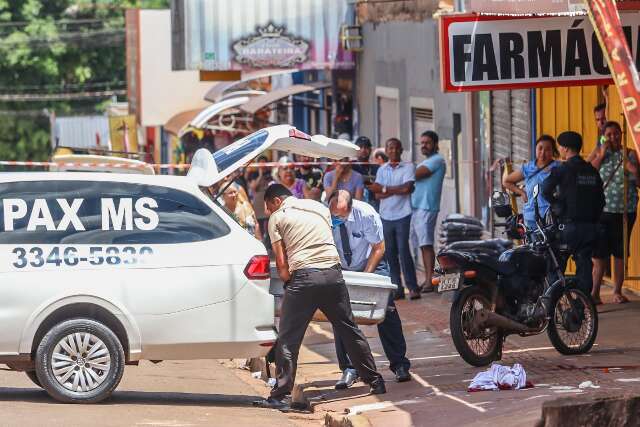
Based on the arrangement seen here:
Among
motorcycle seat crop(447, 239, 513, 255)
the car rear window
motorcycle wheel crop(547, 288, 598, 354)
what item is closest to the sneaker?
motorcycle seat crop(447, 239, 513, 255)

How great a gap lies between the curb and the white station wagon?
2.65ft

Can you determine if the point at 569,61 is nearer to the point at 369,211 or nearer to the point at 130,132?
the point at 369,211

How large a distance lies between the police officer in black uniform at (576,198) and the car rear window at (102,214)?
3.74 m

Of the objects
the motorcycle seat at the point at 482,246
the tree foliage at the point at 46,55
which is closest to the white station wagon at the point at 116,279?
the motorcycle seat at the point at 482,246

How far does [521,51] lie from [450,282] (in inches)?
102

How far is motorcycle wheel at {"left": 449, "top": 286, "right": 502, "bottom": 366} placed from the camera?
11.7m

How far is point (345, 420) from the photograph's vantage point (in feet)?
33.9

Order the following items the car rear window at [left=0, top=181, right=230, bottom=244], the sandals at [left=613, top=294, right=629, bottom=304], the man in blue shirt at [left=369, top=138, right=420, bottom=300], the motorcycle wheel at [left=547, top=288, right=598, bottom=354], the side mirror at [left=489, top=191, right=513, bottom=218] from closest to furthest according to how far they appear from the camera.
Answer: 1. the car rear window at [left=0, top=181, right=230, bottom=244]
2. the motorcycle wheel at [left=547, top=288, right=598, bottom=354]
3. the side mirror at [left=489, top=191, right=513, bottom=218]
4. the sandals at [left=613, top=294, right=629, bottom=304]
5. the man in blue shirt at [left=369, top=138, right=420, bottom=300]

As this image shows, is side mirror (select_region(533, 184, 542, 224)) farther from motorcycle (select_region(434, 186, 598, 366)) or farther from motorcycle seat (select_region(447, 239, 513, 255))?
motorcycle seat (select_region(447, 239, 513, 255))

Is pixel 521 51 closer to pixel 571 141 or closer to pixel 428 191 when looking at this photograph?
pixel 571 141

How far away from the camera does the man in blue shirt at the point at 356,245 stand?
11.9 m

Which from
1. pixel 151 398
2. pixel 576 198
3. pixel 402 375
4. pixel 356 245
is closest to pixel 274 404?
pixel 151 398

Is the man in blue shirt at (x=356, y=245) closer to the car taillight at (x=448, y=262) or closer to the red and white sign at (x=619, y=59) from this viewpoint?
the car taillight at (x=448, y=262)

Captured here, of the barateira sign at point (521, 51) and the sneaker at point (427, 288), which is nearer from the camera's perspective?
the barateira sign at point (521, 51)
